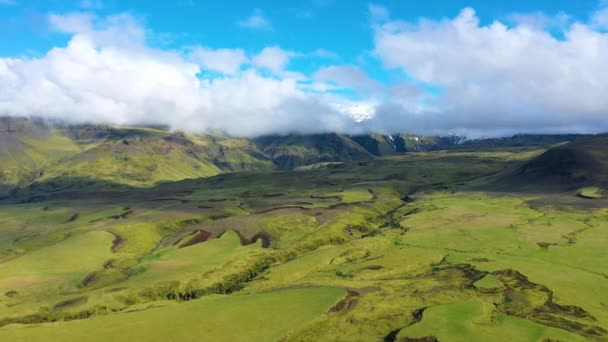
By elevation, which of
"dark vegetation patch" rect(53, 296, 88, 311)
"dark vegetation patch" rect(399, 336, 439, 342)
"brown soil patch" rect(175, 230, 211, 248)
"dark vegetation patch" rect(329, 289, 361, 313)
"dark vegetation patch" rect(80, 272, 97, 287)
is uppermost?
"dark vegetation patch" rect(399, 336, 439, 342)

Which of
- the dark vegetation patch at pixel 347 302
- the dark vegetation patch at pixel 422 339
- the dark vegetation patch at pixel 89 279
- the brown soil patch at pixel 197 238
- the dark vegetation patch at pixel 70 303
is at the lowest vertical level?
the dark vegetation patch at pixel 89 279

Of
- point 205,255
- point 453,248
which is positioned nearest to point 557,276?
point 453,248

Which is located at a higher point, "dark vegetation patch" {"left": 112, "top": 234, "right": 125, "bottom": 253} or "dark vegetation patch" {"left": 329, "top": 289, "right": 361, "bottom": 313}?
"dark vegetation patch" {"left": 329, "top": 289, "right": 361, "bottom": 313}

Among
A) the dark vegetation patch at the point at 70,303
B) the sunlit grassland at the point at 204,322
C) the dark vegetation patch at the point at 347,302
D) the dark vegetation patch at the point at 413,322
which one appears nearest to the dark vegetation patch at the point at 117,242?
the dark vegetation patch at the point at 70,303


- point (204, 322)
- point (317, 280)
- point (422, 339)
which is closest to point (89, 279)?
point (204, 322)

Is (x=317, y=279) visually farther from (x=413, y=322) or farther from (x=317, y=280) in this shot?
(x=413, y=322)

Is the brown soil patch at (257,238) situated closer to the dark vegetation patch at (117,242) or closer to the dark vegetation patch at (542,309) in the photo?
the dark vegetation patch at (117,242)

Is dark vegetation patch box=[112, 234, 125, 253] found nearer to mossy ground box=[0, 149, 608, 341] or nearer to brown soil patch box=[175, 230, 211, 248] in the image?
mossy ground box=[0, 149, 608, 341]

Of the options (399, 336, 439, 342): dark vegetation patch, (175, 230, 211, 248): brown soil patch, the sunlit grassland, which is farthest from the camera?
(175, 230, 211, 248): brown soil patch

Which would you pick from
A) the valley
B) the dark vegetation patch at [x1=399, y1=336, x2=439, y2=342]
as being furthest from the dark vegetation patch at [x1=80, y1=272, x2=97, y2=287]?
the dark vegetation patch at [x1=399, y1=336, x2=439, y2=342]

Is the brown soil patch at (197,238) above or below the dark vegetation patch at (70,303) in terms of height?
above


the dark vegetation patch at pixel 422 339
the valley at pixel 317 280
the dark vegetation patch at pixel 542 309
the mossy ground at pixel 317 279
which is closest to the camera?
the dark vegetation patch at pixel 422 339

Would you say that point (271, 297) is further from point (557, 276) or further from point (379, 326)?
point (557, 276)
